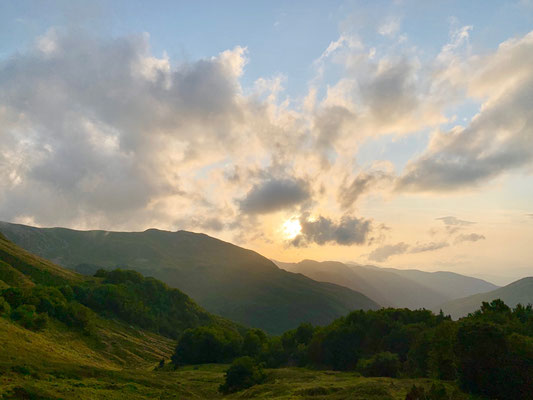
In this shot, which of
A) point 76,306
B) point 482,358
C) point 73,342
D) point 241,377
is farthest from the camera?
point 76,306

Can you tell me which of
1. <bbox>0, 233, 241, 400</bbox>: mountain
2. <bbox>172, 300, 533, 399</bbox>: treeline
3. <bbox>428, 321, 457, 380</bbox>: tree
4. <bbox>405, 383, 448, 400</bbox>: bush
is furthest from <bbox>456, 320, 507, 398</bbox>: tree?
<bbox>0, 233, 241, 400</bbox>: mountain

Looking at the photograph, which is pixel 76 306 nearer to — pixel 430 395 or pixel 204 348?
pixel 204 348

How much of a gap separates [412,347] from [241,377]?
4061 cm

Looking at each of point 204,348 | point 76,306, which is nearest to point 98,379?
point 76,306

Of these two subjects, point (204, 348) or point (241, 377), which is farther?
point (204, 348)

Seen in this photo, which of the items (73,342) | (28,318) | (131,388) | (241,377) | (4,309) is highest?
(4,309)

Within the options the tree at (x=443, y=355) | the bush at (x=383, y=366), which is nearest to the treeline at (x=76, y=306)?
the bush at (x=383, y=366)

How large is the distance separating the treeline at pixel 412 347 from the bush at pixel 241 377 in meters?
25.2

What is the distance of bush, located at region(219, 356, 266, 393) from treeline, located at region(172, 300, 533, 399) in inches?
991

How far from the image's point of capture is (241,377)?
68750mm

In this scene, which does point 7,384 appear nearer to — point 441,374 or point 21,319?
point 21,319

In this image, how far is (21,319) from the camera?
253 ft

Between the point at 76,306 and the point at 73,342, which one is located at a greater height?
the point at 76,306

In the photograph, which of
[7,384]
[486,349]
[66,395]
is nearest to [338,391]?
[486,349]
